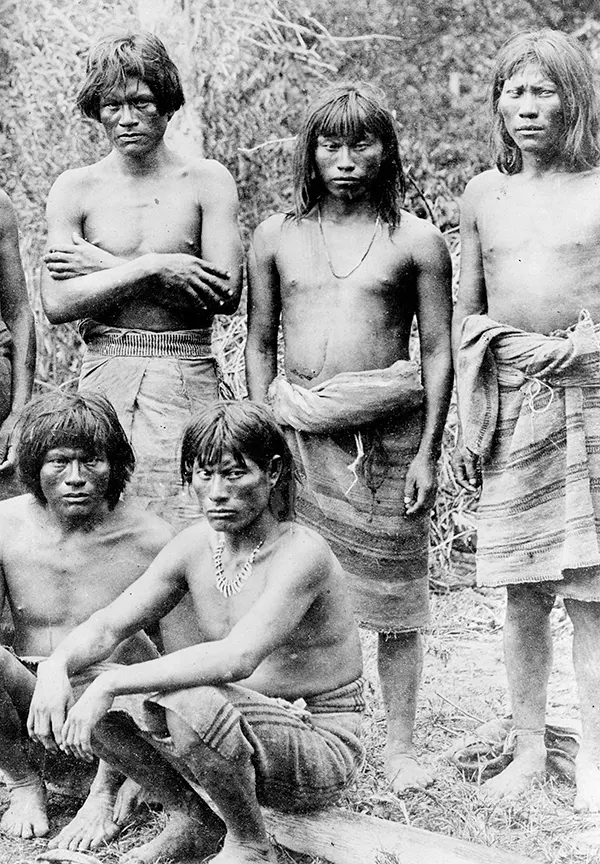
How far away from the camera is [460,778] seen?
10.9ft

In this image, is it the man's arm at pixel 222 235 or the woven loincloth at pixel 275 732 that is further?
the man's arm at pixel 222 235

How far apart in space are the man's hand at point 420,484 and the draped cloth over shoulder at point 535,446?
130 mm

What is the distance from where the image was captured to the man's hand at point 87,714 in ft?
8.46

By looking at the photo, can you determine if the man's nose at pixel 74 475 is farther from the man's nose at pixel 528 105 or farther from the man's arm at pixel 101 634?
the man's nose at pixel 528 105

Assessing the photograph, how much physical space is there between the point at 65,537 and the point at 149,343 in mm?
586

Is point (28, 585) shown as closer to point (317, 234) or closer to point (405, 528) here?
point (405, 528)

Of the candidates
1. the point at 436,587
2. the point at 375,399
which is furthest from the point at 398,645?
the point at 436,587

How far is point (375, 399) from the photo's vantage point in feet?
10.6

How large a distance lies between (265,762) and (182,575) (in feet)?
1.61

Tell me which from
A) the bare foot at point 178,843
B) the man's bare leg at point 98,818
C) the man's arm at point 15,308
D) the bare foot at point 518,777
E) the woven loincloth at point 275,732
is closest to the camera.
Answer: the woven loincloth at point 275,732

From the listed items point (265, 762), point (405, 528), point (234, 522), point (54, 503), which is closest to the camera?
point (265, 762)

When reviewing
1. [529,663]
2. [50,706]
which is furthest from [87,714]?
[529,663]

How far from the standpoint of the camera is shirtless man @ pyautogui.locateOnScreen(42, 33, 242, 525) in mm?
3299

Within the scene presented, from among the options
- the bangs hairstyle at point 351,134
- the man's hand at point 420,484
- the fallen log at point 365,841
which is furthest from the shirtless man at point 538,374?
the fallen log at point 365,841
